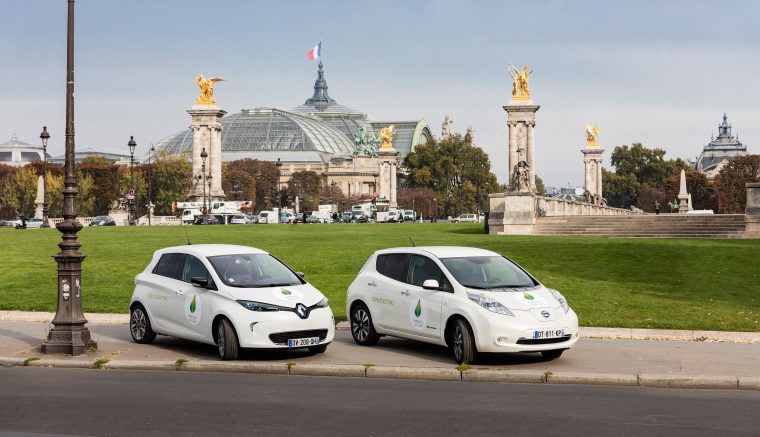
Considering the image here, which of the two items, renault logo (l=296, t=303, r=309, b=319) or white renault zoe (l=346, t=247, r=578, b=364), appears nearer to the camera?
white renault zoe (l=346, t=247, r=578, b=364)

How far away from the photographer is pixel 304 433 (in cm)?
1134

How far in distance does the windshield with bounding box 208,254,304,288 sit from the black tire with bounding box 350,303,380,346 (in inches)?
50.7

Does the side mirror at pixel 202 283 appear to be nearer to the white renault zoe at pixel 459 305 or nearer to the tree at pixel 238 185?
the white renault zoe at pixel 459 305

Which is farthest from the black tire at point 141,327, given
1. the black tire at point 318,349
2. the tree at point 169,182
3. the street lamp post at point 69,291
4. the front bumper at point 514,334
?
the tree at point 169,182

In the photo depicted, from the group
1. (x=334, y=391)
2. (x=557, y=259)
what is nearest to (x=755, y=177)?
(x=557, y=259)

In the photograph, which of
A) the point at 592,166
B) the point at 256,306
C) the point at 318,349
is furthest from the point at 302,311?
the point at 592,166

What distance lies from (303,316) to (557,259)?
53.9 ft

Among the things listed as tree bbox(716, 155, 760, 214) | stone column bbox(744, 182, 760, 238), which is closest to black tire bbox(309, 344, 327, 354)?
stone column bbox(744, 182, 760, 238)

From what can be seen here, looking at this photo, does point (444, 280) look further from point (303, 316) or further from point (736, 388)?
point (736, 388)

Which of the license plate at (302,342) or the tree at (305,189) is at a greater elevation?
the tree at (305,189)

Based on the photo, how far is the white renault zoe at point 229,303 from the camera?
54.0ft

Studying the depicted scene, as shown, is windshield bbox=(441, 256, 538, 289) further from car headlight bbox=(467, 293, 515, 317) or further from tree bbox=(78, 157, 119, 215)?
tree bbox=(78, 157, 119, 215)

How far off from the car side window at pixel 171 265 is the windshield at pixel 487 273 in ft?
15.2

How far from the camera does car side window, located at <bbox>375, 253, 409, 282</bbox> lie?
699 inches
